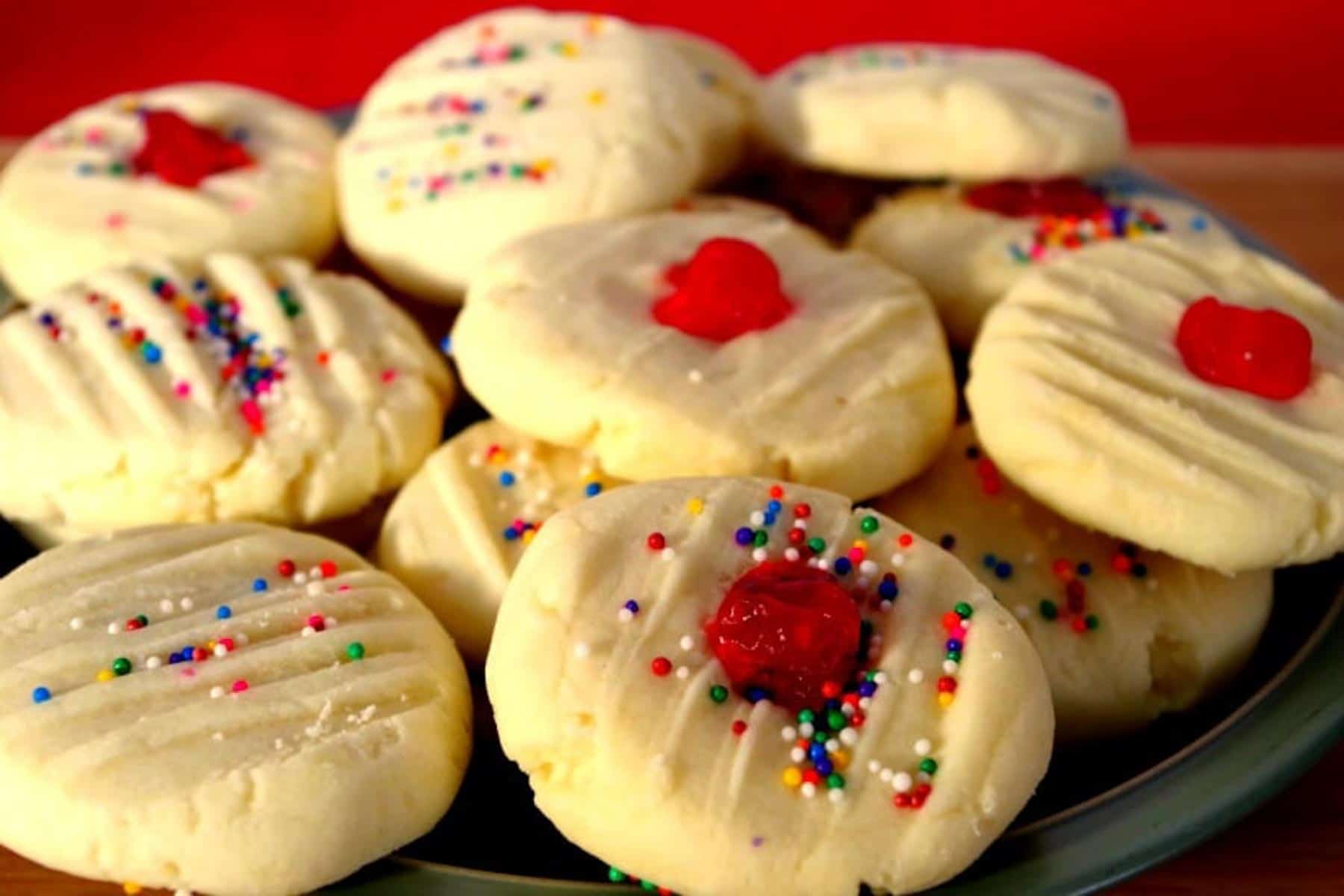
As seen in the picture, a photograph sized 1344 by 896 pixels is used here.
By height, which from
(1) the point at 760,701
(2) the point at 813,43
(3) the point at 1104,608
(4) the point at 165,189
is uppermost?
(4) the point at 165,189

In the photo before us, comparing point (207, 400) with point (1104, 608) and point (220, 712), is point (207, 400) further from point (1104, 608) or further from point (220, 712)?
point (1104, 608)

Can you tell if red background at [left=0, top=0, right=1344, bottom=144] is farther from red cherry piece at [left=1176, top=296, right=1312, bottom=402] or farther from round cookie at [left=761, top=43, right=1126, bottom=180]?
red cherry piece at [left=1176, top=296, right=1312, bottom=402]

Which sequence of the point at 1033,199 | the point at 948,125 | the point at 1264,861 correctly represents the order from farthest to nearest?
1. the point at 1033,199
2. the point at 948,125
3. the point at 1264,861

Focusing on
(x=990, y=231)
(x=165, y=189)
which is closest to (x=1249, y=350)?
(x=990, y=231)

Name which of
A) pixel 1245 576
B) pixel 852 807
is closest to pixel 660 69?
pixel 1245 576

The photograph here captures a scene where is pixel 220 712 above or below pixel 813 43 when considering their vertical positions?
above

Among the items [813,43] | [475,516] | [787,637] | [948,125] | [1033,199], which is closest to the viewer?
[787,637]

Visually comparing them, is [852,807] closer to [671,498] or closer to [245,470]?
[671,498]
